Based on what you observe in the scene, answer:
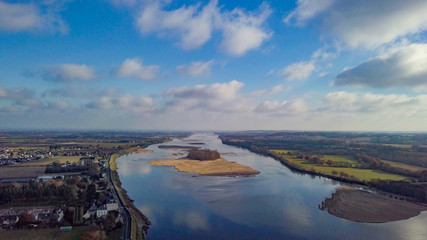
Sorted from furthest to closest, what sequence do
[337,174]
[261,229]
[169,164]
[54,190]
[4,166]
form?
[169,164], [4,166], [337,174], [54,190], [261,229]

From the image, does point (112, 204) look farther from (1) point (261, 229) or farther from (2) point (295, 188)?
(2) point (295, 188)

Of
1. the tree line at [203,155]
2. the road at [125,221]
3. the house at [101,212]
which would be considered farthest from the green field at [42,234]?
the tree line at [203,155]

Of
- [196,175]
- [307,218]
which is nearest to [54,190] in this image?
[196,175]

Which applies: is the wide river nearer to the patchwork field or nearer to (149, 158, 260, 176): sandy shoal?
(149, 158, 260, 176): sandy shoal

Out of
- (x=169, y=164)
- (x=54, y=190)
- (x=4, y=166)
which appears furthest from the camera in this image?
(x=169, y=164)

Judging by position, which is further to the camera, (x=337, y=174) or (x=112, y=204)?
(x=337, y=174)

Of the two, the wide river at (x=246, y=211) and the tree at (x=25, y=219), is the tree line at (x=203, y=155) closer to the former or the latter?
the wide river at (x=246, y=211)

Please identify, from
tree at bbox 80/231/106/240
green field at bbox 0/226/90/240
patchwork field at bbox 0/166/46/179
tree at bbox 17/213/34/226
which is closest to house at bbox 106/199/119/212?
green field at bbox 0/226/90/240
